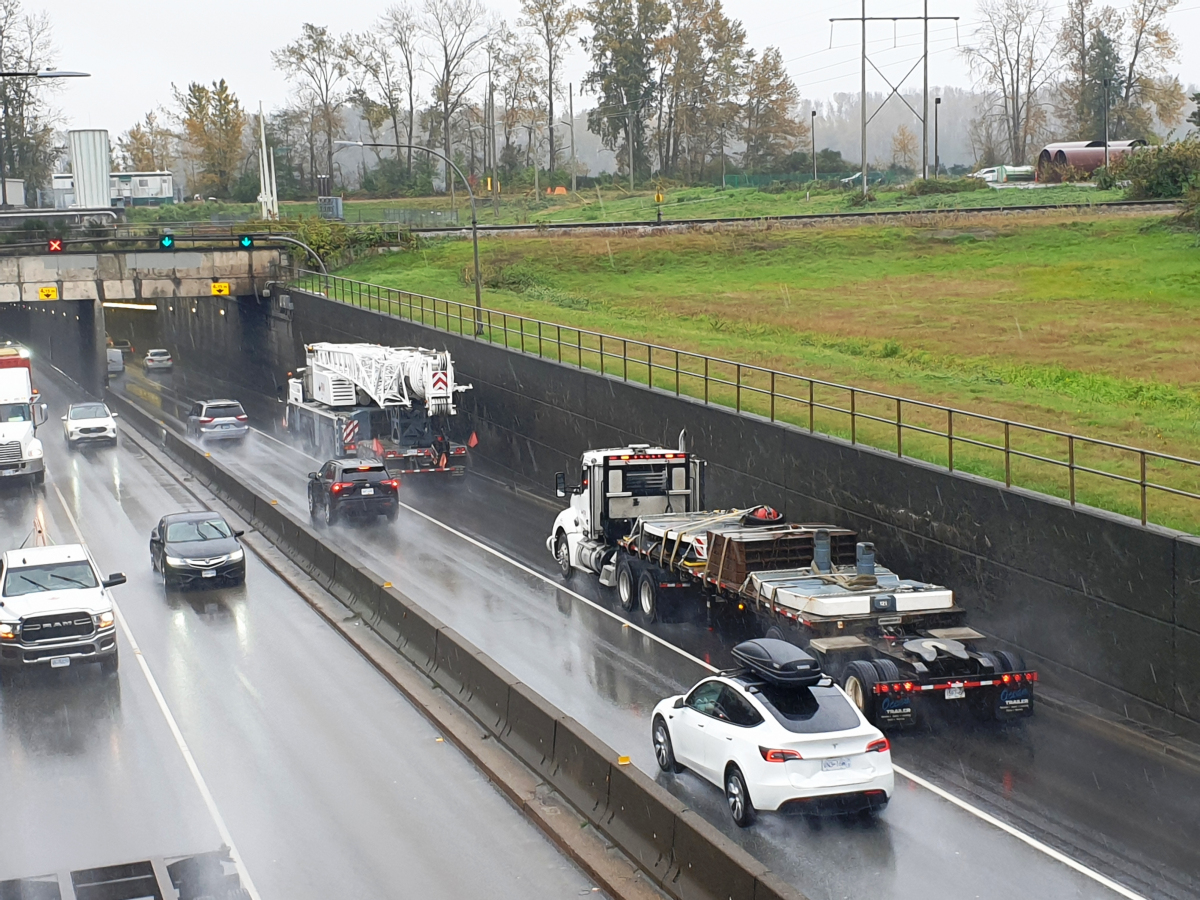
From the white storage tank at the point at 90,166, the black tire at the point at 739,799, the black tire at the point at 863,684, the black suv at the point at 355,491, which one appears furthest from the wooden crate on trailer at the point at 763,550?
the white storage tank at the point at 90,166

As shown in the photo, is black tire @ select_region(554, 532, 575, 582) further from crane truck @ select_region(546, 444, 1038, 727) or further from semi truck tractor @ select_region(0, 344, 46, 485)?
semi truck tractor @ select_region(0, 344, 46, 485)

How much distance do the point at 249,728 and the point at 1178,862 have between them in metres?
11.7

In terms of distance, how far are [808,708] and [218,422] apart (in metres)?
38.5

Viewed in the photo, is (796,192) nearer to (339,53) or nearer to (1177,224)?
(1177,224)

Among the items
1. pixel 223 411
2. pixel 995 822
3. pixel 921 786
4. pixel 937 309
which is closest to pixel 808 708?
pixel 921 786

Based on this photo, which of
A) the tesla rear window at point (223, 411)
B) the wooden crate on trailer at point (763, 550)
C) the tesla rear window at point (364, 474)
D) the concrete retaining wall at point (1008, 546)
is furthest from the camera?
the tesla rear window at point (223, 411)

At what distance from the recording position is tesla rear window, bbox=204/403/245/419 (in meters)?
49.6

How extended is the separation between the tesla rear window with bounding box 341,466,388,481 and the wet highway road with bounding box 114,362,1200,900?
21.2 ft

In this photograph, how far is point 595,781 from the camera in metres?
14.5

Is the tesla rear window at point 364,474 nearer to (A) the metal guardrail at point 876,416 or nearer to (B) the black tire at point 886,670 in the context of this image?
(A) the metal guardrail at point 876,416

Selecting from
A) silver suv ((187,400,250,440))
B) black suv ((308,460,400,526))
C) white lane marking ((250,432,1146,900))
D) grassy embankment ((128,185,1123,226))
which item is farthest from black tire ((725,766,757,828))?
grassy embankment ((128,185,1123,226))

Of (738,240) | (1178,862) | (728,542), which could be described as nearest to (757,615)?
(728,542)

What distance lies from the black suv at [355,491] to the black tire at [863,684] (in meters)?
18.2

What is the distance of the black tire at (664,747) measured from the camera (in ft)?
52.4
